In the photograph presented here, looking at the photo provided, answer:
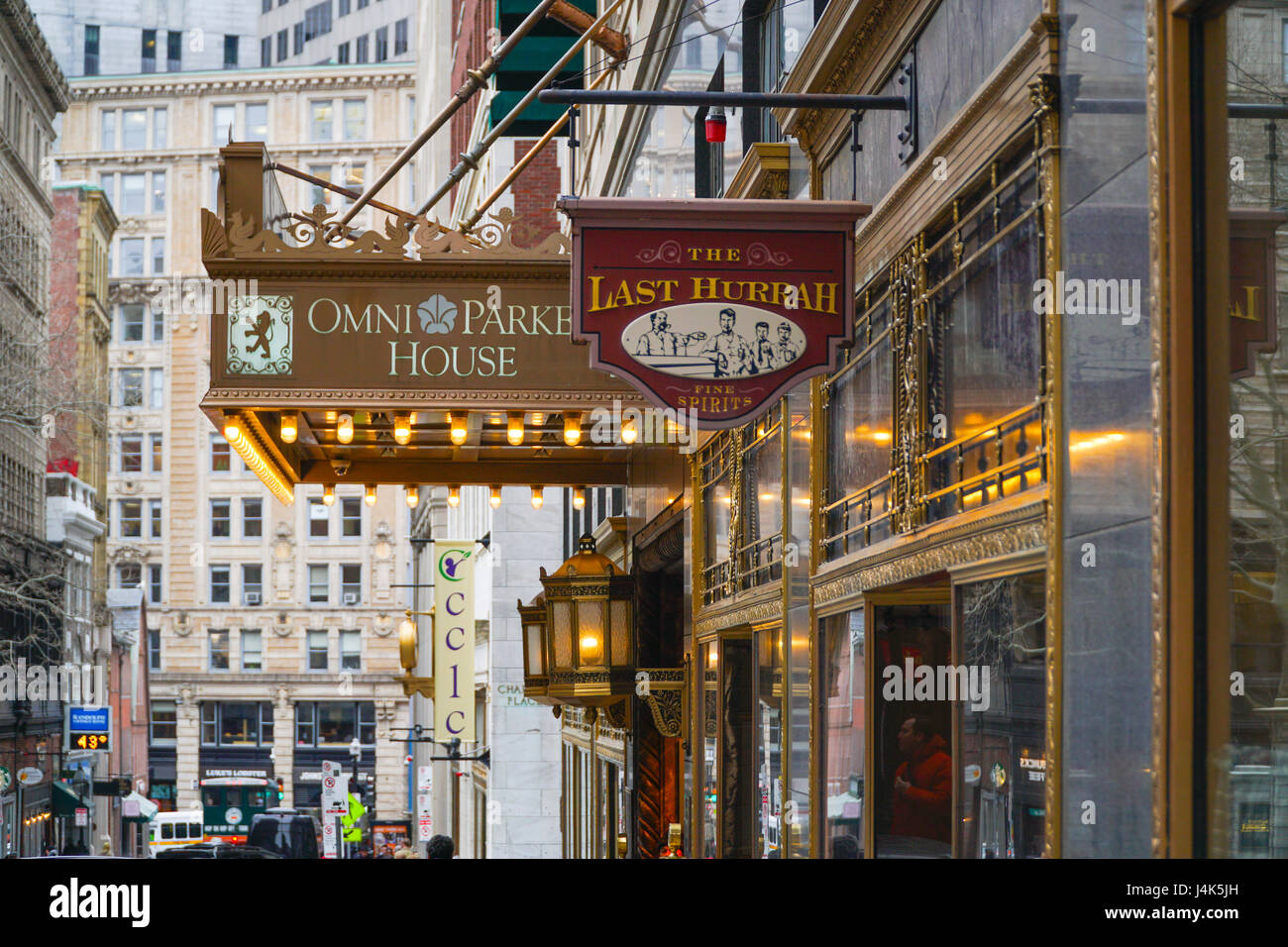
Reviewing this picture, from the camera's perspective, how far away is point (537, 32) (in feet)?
118

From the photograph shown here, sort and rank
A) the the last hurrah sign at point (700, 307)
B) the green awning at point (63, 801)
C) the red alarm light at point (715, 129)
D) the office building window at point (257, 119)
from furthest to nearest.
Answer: the office building window at point (257, 119) < the green awning at point (63, 801) < the red alarm light at point (715, 129) < the the last hurrah sign at point (700, 307)

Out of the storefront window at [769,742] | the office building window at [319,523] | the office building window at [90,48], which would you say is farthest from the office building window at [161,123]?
the storefront window at [769,742]

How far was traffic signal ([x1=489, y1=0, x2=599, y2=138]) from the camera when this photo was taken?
111 ft

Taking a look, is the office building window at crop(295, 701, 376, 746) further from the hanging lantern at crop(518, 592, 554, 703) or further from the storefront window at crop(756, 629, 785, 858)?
the storefront window at crop(756, 629, 785, 858)

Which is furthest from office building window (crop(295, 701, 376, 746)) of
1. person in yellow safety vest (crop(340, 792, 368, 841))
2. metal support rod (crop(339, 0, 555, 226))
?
metal support rod (crop(339, 0, 555, 226))

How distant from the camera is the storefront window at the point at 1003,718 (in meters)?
5.78

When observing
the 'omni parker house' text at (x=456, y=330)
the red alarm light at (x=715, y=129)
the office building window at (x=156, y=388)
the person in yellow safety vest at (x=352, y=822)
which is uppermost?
the office building window at (x=156, y=388)

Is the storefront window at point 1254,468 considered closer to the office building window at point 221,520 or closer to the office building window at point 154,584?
the office building window at point 221,520

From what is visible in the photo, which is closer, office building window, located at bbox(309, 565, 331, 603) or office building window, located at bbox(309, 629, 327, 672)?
office building window, located at bbox(309, 629, 327, 672)

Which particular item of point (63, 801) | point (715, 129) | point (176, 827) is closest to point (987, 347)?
point (715, 129)

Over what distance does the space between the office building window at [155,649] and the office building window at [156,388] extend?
12428 mm

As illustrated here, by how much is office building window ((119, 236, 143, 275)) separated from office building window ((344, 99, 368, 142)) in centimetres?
1351

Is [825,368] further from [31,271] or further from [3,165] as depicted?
[31,271]

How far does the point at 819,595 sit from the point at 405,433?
3382 mm
